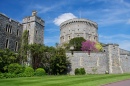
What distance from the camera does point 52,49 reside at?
35469 mm

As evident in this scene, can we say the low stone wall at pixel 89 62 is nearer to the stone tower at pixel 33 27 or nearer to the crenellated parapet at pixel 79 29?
the stone tower at pixel 33 27

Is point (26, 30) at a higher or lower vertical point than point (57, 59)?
higher

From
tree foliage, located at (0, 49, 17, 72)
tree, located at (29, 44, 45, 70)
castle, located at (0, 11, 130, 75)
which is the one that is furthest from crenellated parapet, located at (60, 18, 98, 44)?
tree foliage, located at (0, 49, 17, 72)

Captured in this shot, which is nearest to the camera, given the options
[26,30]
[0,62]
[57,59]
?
[0,62]

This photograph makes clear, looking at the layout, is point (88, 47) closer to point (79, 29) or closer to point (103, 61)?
point (103, 61)

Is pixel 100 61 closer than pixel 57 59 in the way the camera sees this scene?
No

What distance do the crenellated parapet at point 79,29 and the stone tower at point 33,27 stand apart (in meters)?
18.3

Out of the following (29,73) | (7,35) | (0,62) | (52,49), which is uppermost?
(7,35)

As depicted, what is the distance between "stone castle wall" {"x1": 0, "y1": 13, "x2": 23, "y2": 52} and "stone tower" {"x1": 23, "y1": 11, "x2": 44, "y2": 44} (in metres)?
1.83

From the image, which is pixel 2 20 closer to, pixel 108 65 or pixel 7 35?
pixel 7 35

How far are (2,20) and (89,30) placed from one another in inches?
1267

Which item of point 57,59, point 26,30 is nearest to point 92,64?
point 57,59

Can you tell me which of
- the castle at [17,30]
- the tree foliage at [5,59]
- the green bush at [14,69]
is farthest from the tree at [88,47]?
the green bush at [14,69]

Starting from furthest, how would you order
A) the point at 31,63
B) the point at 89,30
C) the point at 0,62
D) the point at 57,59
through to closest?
the point at 89,30 < the point at 31,63 < the point at 57,59 < the point at 0,62
